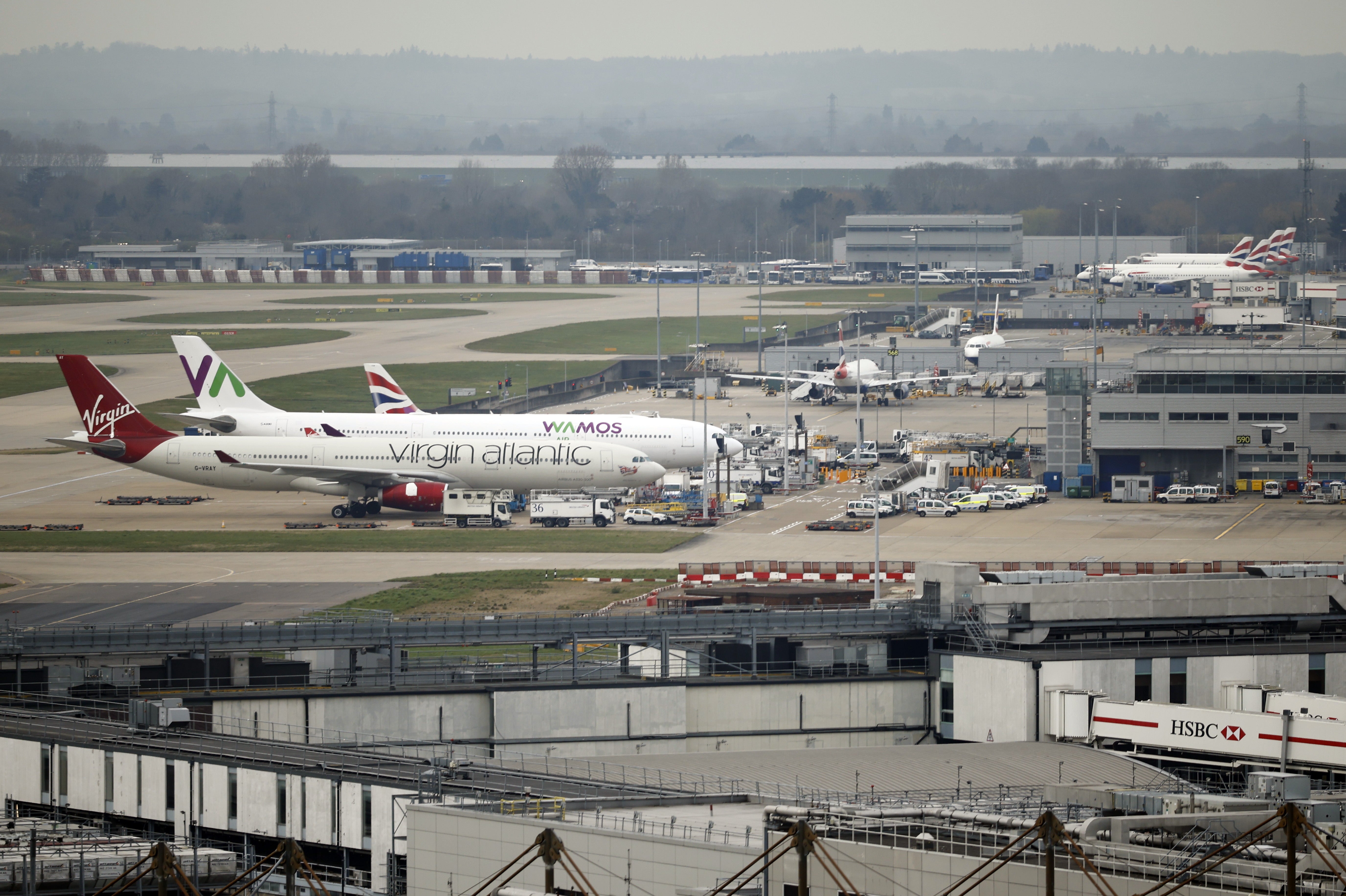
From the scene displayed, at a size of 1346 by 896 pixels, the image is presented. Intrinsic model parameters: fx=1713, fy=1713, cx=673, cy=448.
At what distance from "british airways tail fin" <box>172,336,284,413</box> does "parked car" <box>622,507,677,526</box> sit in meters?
26.6

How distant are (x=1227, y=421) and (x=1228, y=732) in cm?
6580

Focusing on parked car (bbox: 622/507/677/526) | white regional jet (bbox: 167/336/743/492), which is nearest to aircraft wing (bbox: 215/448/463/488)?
white regional jet (bbox: 167/336/743/492)

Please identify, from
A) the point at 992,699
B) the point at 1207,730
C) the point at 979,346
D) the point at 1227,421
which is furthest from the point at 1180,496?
the point at 979,346

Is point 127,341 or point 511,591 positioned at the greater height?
point 127,341

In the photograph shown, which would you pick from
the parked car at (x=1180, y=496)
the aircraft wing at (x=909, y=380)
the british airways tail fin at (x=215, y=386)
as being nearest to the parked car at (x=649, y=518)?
the british airways tail fin at (x=215, y=386)

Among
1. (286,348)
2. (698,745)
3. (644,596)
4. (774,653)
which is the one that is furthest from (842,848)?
(286,348)

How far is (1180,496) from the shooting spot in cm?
9981

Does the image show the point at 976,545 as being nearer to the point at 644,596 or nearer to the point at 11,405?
the point at 644,596

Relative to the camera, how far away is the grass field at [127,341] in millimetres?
176000

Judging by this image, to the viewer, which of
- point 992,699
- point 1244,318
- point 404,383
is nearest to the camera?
point 992,699

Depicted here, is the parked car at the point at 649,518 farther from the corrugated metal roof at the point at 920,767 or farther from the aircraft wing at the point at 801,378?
the aircraft wing at the point at 801,378

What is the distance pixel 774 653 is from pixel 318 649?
14.2 meters

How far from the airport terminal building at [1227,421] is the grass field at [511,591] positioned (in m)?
39.7

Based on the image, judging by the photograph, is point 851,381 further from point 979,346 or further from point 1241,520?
point 1241,520
